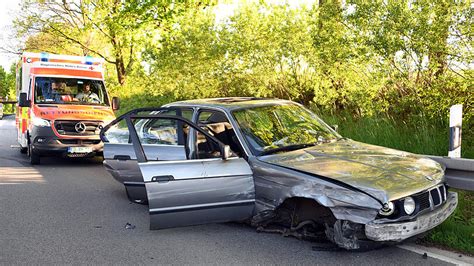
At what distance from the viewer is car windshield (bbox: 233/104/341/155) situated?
527 cm

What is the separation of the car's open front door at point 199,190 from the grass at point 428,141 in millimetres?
2039

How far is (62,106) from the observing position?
1077 centimetres

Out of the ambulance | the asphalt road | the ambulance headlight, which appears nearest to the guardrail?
the asphalt road

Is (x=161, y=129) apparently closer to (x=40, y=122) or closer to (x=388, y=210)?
(x=388, y=210)

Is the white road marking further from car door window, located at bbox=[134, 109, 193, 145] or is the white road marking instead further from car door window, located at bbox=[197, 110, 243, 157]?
car door window, located at bbox=[134, 109, 193, 145]

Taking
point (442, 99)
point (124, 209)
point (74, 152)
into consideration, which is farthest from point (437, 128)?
point (74, 152)

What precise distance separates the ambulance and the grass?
5620 millimetres

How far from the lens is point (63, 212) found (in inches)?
250

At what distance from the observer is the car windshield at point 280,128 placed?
5.27 metres

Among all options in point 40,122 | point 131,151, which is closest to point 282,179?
point 131,151

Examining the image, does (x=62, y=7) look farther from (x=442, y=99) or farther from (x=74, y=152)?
(x=442, y=99)

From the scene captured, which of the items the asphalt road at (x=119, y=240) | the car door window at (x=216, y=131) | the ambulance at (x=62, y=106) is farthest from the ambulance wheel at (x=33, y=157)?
the car door window at (x=216, y=131)

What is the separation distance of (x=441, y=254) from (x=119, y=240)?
339 cm

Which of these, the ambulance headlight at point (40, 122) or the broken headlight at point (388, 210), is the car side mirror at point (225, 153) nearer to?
the broken headlight at point (388, 210)
